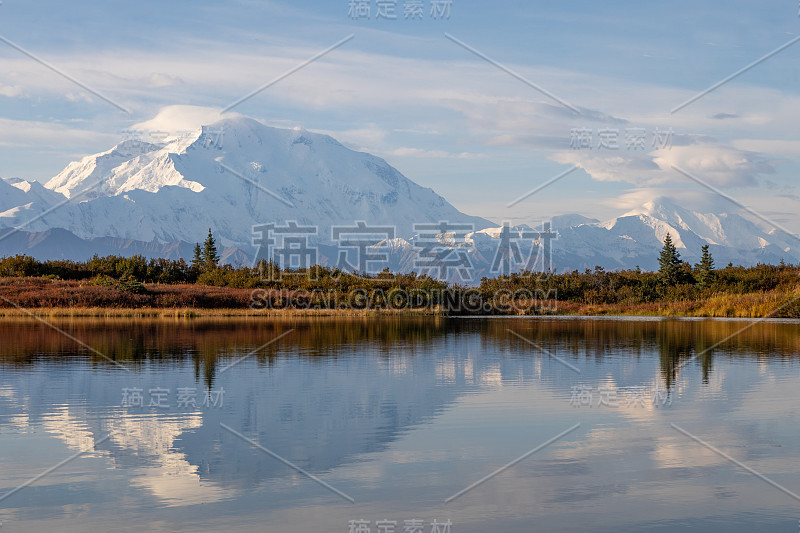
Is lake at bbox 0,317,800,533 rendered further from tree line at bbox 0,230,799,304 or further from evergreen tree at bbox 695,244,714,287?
evergreen tree at bbox 695,244,714,287

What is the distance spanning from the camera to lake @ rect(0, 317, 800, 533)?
9094 millimetres

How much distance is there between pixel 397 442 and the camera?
12.4 m

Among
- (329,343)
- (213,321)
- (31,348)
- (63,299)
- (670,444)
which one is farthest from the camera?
(63,299)

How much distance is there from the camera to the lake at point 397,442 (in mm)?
9094

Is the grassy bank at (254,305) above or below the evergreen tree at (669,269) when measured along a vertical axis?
below

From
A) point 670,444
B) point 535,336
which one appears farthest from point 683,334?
point 670,444

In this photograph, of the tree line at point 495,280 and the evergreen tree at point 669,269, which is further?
the evergreen tree at point 669,269

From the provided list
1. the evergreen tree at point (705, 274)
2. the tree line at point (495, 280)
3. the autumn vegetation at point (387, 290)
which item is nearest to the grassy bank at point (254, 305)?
the autumn vegetation at point (387, 290)

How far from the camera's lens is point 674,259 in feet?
192

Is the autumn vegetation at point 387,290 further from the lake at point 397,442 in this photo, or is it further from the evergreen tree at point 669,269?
the lake at point 397,442

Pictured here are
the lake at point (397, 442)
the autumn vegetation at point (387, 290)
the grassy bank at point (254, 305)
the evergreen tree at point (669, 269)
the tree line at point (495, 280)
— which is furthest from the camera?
the evergreen tree at point (669, 269)

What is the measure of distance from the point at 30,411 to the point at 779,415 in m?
12.7

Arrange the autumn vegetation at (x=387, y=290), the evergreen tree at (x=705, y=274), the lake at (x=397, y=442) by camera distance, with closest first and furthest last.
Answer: the lake at (x=397, y=442), the autumn vegetation at (x=387, y=290), the evergreen tree at (x=705, y=274)

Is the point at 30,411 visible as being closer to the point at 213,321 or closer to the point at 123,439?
the point at 123,439
